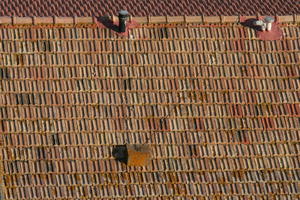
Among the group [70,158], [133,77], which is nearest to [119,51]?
[133,77]

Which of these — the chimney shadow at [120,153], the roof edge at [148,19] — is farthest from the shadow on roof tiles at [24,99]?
the chimney shadow at [120,153]

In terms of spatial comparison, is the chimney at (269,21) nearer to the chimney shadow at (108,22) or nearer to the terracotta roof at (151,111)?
the terracotta roof at (151,111)

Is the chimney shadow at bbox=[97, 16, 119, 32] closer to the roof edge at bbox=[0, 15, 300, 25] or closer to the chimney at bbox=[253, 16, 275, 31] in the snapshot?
the roof edge at bbox=[0, 15, 300, 25]

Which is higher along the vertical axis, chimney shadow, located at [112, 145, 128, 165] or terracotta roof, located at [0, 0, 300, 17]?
terracotta roof, located at [0, 0, 300, 17]

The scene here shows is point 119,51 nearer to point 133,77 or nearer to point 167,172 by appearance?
point 133,77

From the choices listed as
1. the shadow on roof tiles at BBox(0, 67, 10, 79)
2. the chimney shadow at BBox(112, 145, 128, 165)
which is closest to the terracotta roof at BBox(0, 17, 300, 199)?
the shadow on roof tiles at BBox(0, 67, 10, 79)

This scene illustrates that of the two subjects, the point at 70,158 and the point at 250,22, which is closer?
the point at 70,158
